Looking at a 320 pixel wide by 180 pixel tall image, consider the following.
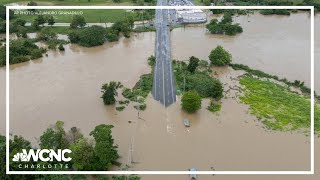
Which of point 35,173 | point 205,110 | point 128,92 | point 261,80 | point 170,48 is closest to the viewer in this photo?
point 35,173

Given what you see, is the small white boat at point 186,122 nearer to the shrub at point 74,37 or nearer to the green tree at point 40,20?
the shrub at point 74,37

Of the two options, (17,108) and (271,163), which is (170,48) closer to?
(17,108)

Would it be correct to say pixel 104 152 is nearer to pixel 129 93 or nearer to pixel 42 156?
pixel 42 156

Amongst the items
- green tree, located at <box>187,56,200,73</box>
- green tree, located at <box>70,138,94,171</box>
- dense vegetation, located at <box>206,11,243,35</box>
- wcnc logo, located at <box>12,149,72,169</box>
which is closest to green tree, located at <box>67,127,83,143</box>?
wcnc logo, located at <box>12,149,72,169</box>

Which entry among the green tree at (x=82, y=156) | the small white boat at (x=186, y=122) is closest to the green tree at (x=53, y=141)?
the green tree at (x=82, y=156)

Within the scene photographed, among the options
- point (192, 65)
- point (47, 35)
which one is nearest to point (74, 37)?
point (47, 35)

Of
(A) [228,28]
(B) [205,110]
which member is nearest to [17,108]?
(B) [205,110]
